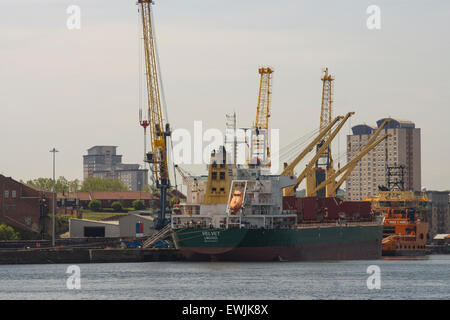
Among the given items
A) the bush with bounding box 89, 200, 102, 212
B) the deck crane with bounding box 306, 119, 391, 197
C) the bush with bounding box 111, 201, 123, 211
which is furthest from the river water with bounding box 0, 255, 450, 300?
the bush with bounding box 111, 201, 123, 211

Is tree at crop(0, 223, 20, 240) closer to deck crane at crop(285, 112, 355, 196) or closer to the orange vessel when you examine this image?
deck crane at crop(285, 112, 355, 196)

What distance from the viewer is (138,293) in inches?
2360

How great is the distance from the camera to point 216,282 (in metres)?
68.2

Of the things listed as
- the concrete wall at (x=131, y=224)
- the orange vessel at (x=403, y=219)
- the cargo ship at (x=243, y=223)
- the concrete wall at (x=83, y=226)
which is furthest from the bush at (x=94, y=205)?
the cargo ship at (x=243, y=223)

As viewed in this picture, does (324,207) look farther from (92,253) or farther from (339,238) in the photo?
(92,253)

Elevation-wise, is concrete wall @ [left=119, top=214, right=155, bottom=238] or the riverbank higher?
concrete wall @ [left=119, top=214, right=155, bottom=238]

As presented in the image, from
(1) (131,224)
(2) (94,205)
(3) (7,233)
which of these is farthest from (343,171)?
(2) (94,205)

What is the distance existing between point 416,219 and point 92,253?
75237mm

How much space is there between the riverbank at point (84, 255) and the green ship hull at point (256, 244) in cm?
262

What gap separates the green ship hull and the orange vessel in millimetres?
39948

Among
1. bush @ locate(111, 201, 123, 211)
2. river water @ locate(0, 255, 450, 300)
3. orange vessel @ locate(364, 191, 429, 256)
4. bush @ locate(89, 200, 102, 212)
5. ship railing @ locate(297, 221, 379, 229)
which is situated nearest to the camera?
river water @ locate(0, 255, 450, 300)

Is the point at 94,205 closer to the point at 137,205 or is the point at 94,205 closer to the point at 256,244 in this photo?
the point at 137,205

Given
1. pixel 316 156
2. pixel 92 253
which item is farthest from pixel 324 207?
pixel 92 253

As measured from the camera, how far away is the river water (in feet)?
195
